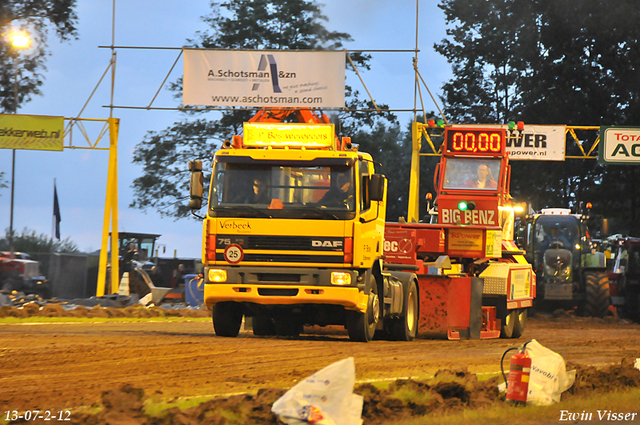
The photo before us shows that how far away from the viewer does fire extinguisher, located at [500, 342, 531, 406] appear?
7918 millimetres

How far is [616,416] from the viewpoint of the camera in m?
7.66

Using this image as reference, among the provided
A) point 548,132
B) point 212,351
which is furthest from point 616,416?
point 548,132

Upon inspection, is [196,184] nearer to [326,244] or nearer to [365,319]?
[326,244]

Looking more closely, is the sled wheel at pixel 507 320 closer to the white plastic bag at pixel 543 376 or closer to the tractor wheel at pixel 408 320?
the tractor wheel at pixel 408 320

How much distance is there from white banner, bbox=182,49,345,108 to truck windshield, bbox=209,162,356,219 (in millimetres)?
13997

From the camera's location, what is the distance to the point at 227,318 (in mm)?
15016

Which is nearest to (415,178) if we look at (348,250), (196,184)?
(348,250)

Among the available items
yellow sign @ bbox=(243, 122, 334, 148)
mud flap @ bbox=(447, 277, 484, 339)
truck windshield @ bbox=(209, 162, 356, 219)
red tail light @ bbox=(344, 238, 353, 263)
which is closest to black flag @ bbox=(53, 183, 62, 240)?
mud flap @ bbox=(447, 277, 484, 339)

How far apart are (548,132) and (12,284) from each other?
1944 centimetres

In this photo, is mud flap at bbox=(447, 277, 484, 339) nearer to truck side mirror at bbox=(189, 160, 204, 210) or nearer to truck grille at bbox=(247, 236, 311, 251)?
truck grille at bbox=(247, 236, 311, 251)

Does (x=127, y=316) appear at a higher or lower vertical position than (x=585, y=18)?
lower

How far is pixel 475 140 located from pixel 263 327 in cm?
609

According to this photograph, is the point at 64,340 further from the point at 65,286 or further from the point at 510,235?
the point at 65,286

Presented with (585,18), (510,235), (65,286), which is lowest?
(65,286)
